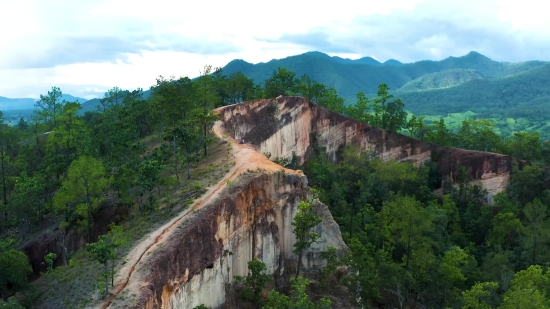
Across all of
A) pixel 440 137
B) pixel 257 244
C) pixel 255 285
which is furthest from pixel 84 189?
pixel 440 137

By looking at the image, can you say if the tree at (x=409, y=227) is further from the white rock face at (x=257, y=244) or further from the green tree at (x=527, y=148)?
the green tree at (x=527, y=148)

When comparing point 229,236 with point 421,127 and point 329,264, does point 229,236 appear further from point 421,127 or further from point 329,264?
point 421,127

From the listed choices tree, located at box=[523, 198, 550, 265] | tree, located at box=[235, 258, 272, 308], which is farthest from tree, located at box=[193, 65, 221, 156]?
tree, located at box=[523, 198, 550, 265]

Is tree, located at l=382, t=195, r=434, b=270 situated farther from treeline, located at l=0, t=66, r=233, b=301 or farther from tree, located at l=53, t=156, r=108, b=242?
tree, located at l=53, t=156, r=108, b=242

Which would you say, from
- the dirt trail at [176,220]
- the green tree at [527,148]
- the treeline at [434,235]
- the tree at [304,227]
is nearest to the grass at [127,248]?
the dirt trail at [176,220]

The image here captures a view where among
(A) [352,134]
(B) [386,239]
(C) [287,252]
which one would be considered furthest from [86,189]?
(A) [352,134]

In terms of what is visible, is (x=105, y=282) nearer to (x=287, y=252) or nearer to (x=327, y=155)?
(x=287, y=252)
